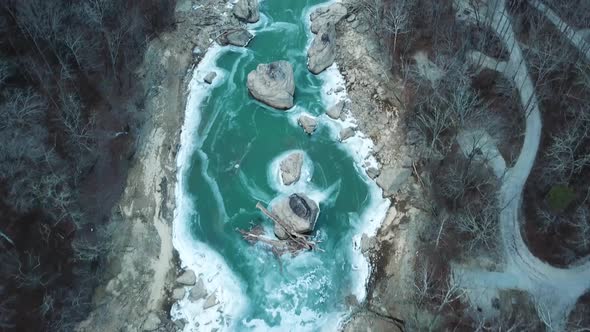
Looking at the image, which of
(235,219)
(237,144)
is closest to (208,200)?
(235,219)

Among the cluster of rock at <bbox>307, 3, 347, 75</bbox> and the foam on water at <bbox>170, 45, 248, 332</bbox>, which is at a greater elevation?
the cluster of rock at <bbox>307, 3, 347, 75</bbox>

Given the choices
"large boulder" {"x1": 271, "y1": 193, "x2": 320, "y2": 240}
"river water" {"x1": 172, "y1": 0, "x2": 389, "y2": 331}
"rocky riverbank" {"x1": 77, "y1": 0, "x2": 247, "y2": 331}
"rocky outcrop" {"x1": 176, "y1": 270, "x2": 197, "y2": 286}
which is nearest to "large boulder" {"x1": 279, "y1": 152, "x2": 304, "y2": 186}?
"river water" {"x1": 172, "y1": 0, "x2": 389, "y2": 331}

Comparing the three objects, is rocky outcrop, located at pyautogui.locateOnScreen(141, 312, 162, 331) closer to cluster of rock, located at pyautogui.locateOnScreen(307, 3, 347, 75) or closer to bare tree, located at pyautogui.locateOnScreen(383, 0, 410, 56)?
cluster of rock, located at pyautogui.locateOnScreen(307, 3, 347, 75)

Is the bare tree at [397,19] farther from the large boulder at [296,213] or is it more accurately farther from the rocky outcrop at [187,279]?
the rocky outcrop at [187,279]

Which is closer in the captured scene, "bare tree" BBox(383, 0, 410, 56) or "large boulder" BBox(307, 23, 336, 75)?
"bare tree" BBox(383, 0, 410, 56)

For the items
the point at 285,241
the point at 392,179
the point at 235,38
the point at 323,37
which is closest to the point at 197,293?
the point at 285,241

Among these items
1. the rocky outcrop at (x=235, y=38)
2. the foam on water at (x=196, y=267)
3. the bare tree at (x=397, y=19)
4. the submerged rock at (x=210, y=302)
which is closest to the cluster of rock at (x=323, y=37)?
the bare tree at (x=397, y=19)

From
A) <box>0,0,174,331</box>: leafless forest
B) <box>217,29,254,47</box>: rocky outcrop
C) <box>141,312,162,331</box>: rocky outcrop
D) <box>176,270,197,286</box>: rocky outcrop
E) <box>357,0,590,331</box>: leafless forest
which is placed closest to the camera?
<box>0,0,174,331</box>: leafless forest

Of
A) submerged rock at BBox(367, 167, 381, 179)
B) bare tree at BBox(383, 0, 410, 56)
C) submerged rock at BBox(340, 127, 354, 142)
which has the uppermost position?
bare tree at BBox(383, 0, 410, 56)
